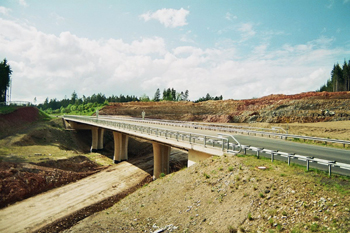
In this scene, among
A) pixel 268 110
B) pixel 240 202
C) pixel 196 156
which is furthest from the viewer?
pixel 268 110

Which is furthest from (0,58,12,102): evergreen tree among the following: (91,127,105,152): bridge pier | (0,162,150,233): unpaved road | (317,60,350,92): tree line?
(317,60,350,92): tree line

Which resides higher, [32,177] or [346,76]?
[346,76]

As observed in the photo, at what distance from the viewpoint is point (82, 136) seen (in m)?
61.6

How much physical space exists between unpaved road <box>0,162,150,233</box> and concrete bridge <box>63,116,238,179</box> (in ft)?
16.7

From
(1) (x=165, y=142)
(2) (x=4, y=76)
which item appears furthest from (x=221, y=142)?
(2) (x=4, y=76)

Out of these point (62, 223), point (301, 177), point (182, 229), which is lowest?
point (62, 223)

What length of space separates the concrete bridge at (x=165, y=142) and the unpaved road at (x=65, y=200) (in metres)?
5.08

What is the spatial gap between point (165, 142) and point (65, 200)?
1218cm

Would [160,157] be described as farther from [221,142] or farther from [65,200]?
[221,142]

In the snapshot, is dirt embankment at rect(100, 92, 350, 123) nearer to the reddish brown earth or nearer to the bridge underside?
the bridge underside

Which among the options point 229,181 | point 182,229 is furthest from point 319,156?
point 182,229

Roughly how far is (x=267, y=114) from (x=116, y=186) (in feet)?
167

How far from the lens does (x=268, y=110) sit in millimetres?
64562

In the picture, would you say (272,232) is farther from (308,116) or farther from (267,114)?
(267,114)
